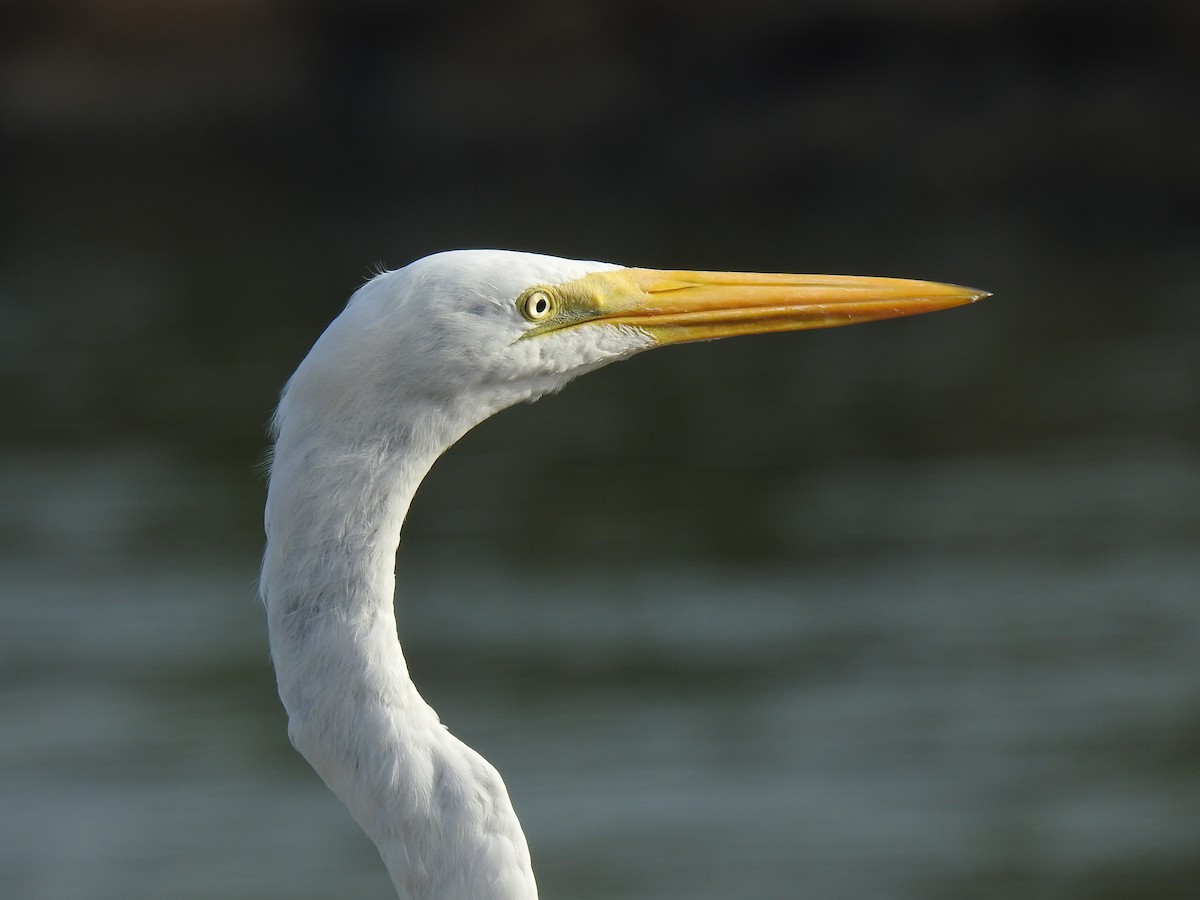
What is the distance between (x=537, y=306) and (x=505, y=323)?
83mm

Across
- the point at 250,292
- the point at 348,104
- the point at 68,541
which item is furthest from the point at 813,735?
the point at 348,104

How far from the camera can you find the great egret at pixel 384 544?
9.61ft

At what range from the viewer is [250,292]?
64.1ft

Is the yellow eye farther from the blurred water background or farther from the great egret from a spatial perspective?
the blurred water background

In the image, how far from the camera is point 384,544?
2977mm

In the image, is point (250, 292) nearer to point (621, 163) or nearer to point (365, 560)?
point (621, 163)

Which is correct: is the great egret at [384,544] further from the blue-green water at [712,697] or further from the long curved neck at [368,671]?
the blue-green water at [712,697]

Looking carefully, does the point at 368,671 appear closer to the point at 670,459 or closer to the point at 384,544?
the point at 384,544

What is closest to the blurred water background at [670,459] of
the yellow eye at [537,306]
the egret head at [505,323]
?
the egret head at [505,323]

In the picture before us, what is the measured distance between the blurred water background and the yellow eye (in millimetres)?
5473

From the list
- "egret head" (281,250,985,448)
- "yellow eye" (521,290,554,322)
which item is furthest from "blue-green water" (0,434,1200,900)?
"yellow eye" (521,290,554,322)

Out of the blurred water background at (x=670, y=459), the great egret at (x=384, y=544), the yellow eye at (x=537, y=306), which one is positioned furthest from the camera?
the blurred water background at (x=670, y=459)

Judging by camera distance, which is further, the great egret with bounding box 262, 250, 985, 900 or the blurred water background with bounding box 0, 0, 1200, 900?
the blurred water background with bounding box 0, 0, 1200, 900

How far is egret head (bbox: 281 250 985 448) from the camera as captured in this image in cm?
293
